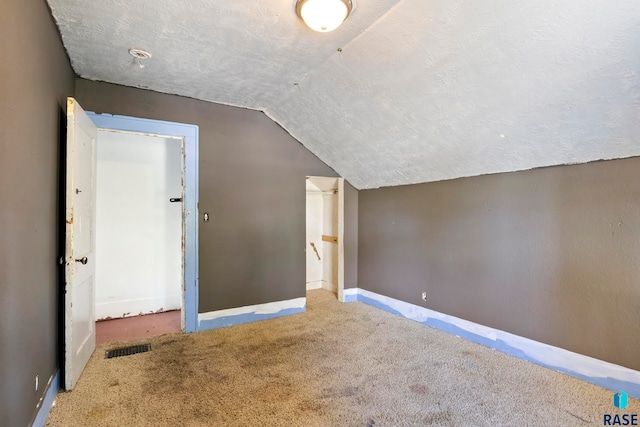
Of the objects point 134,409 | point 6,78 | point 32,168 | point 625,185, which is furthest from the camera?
point 625,185

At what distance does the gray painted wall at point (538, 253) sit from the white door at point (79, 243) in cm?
314

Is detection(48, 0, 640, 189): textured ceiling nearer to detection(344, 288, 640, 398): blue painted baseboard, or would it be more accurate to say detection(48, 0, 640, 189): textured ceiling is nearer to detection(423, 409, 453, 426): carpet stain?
detection(344, 288, 640, 398): blue painted baseboard

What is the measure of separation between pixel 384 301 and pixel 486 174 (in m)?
1.99

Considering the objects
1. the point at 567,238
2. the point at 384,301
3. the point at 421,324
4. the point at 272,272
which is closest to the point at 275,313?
the point at 272,272

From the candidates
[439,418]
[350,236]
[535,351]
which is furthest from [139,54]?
[535,351]

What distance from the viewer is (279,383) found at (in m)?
2.25

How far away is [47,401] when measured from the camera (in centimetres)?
190

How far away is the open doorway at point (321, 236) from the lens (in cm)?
492

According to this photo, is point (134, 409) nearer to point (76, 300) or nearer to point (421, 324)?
point (76, 300)

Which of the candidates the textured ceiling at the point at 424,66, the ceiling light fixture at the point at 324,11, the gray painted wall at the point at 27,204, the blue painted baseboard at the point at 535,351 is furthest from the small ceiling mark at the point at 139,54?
the blue painted baseboard at the point at 535,351

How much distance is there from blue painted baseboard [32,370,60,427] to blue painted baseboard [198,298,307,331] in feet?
4.24

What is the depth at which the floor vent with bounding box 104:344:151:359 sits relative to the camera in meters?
2.71

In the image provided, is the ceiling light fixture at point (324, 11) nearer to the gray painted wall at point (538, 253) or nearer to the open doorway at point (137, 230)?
the gray painted wall at point (538, 253)

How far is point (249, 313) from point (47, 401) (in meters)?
1.89
